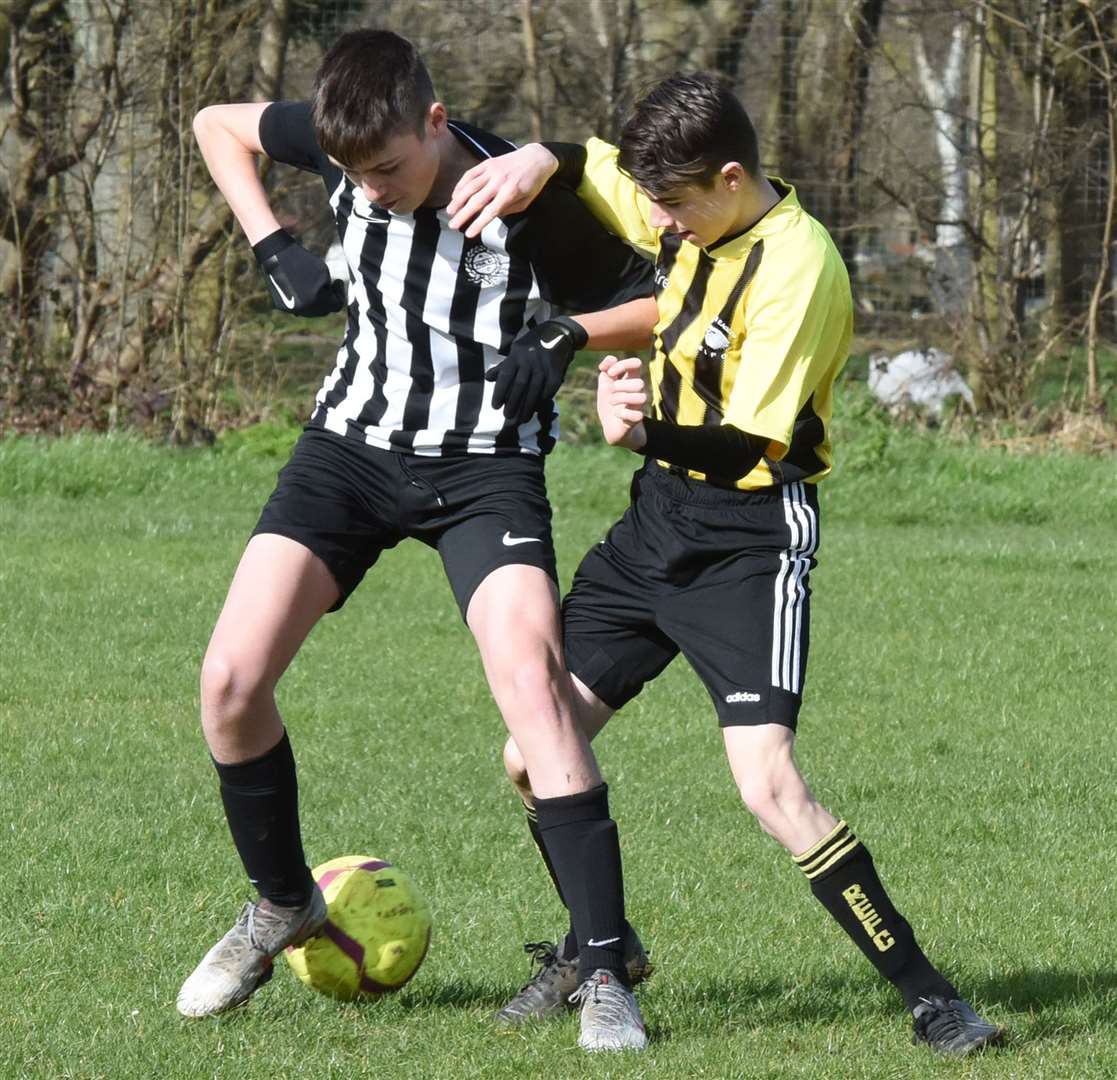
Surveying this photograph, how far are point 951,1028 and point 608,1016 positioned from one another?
699mm

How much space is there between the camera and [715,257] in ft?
13.0

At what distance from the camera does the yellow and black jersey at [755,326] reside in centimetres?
374

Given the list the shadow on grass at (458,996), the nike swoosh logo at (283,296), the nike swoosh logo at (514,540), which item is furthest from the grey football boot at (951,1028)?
the nike swoosh logo at (283,296)

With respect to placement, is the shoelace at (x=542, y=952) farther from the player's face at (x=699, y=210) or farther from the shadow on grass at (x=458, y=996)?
the player's face at (x=699, y=210)

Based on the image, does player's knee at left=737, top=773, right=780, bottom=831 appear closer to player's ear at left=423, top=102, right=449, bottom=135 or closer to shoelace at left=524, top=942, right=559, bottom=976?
shoelace at left=524, top=942, right=559, bottom=976

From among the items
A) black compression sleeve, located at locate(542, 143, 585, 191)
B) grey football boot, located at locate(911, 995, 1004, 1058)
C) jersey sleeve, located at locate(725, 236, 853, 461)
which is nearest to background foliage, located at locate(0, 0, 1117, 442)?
black compression sleeve, located at locate(542, 143, 585, 191)

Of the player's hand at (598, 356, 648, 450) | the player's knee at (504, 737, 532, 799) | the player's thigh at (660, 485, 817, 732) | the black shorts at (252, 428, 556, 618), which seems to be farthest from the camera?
the player's knee at (504, 737, 532, 799)

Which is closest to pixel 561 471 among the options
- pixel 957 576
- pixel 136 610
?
pixel 957 576

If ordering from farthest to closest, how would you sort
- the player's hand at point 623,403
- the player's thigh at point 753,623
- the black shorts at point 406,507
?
1. the black shorts at point 406,507
2. the player's thigh at point 753,623
3. the player's hand at point 623,403

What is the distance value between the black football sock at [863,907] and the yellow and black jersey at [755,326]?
2.54 feet

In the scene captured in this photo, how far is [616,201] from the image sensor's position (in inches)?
165

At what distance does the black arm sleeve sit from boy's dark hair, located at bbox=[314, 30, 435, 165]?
82 cm

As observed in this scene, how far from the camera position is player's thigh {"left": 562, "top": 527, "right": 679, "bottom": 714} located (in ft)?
13.4

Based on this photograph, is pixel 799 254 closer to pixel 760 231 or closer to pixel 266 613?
pixel 760 231
